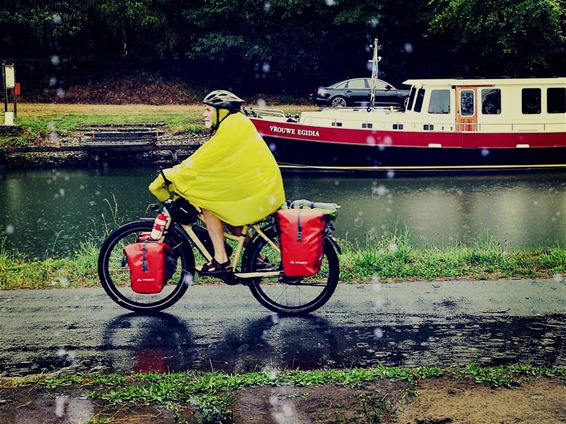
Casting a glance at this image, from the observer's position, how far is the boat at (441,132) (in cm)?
2489

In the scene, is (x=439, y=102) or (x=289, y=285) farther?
(x=439, y=102)

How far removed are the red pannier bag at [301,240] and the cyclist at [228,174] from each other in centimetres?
22

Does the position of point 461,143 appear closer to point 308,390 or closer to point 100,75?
point 100,75

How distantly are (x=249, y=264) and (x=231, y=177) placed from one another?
74 centimetres

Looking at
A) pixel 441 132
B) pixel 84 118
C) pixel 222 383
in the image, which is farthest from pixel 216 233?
pixel 84 118

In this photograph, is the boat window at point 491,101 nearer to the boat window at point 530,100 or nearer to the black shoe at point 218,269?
the boat window at point 530,100

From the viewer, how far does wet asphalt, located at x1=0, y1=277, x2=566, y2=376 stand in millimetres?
5742

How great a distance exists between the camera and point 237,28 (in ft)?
117

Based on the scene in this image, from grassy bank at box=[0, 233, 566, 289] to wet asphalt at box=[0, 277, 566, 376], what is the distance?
39cm

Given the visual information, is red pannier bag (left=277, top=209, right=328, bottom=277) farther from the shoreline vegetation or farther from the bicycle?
the shoreline vegetation

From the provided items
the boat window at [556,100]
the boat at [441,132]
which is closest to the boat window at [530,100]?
the boat at [441,132]

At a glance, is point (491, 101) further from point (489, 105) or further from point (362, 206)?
point (362, 206)

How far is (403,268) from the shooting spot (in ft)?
28.1

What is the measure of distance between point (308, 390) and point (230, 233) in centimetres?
222
